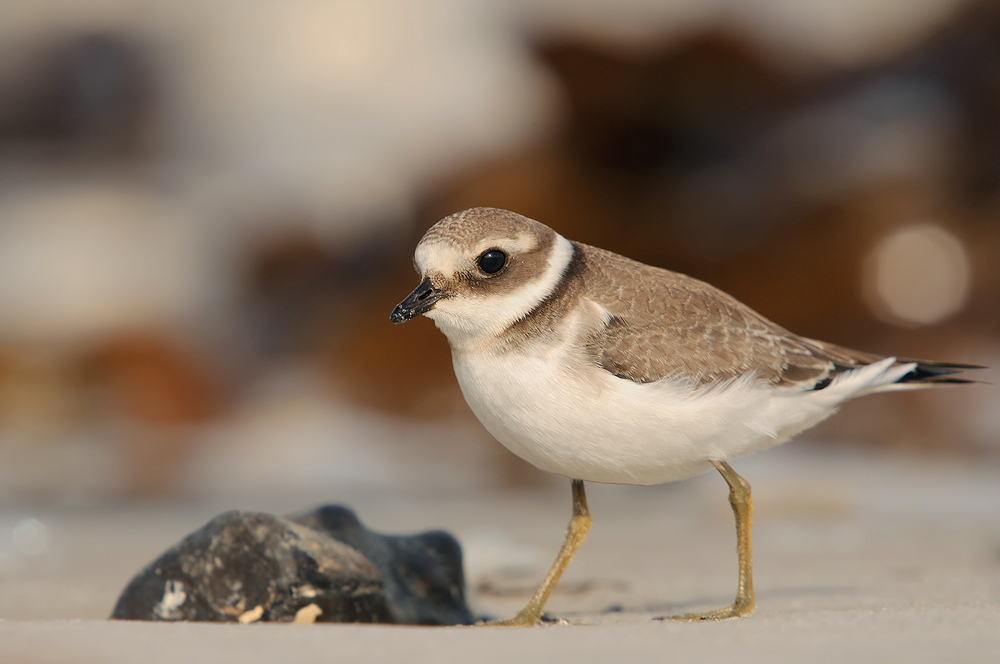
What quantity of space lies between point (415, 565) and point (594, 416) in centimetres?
133

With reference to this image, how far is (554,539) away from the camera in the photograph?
7062mm

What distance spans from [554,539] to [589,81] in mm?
7005

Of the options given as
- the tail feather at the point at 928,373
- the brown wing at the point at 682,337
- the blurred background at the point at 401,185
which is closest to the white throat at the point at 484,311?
the brown wing at the point at 682,337

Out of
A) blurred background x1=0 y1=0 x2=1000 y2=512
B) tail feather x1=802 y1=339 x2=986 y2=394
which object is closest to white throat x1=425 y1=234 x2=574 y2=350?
tail feather x1=802 y1=339 x2=986 y2=394

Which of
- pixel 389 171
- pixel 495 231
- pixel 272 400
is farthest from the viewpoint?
pixel 389 171

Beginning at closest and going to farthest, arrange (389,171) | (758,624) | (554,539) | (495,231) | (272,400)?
(758,624), (495,231), (554,539), (272,400), (389,171)

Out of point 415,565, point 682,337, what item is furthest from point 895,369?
point 415,565

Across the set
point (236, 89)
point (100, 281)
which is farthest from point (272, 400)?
point (236, 89)

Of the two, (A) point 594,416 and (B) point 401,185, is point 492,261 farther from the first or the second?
(B) point 401,185

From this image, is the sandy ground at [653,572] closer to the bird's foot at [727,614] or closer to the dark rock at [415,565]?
the bird's foot at [727,614]

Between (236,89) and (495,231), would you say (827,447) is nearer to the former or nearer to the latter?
(495,231)

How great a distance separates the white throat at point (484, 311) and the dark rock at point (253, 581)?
108cm

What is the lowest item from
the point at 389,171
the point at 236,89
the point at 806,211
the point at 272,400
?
the point at 272,400

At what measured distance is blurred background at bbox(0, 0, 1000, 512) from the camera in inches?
455
